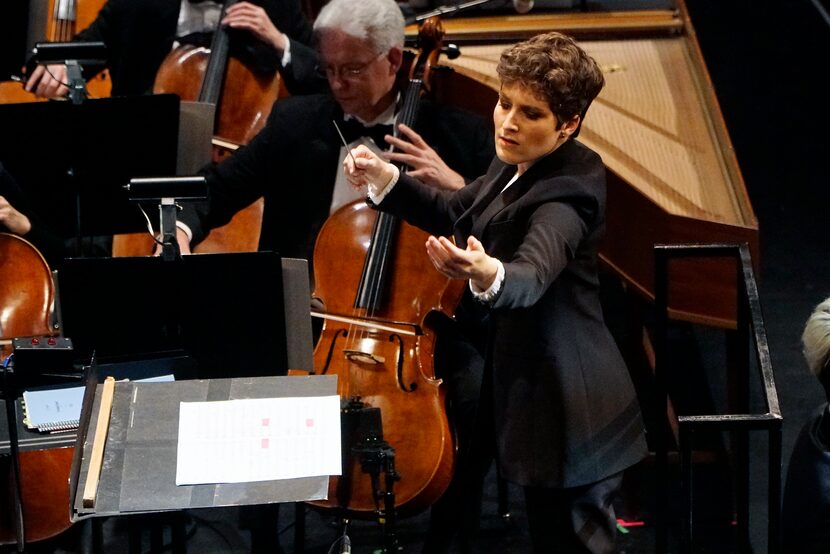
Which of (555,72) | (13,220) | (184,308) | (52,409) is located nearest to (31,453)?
(52,409)

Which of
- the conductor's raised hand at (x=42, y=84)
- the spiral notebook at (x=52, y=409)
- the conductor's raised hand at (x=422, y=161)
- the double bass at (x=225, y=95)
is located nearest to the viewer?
the spiral notebook at (x=52, y=409)

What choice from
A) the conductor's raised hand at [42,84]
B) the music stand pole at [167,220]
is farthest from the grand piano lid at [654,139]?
the music stand pole at [167,220]

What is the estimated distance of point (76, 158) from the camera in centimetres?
329

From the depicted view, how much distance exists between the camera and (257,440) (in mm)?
2383

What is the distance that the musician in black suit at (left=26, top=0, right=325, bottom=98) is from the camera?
4.05 m

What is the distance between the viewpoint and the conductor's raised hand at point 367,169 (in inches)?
100

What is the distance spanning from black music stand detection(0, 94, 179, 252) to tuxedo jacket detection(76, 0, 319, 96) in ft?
3.32

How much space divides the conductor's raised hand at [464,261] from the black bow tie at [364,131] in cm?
143

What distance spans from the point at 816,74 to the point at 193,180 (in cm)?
439

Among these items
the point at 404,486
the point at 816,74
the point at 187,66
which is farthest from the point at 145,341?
the point at 816,74

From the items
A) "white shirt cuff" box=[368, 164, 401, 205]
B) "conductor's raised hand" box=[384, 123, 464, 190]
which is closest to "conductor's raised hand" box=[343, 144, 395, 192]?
"white shirt cuff" box=[368, 164, 401, 205]

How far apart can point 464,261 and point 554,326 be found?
40cm

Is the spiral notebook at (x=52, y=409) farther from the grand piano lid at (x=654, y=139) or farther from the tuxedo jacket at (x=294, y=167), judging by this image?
the grand piano lid at (x=654, y=139)

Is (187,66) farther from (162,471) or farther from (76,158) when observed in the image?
(162,471)
